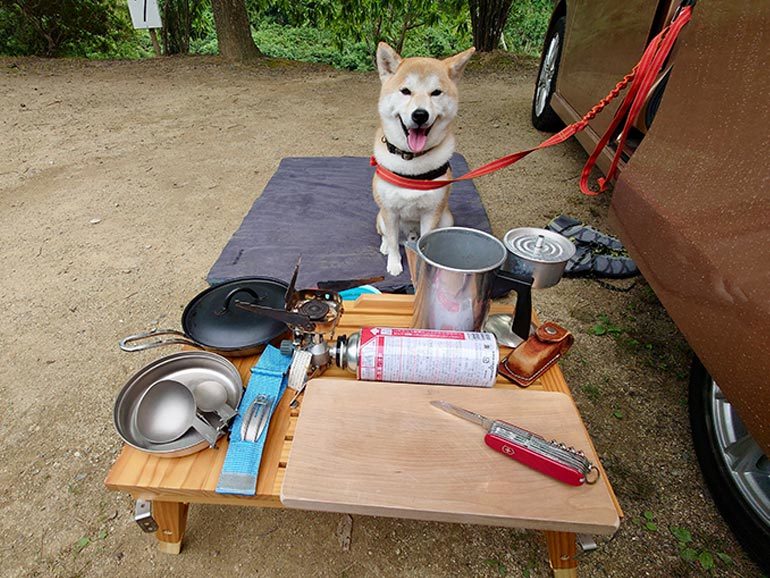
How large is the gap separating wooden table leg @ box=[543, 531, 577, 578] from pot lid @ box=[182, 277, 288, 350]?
100 cm

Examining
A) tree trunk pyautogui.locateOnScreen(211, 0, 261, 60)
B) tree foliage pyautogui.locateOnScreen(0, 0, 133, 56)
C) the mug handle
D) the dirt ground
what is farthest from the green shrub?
the mug handle

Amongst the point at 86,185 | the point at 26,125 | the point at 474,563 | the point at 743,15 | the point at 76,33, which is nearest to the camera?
the point at 743,15

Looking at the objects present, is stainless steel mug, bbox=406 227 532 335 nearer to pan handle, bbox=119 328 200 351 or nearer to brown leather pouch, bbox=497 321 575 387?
brown leather pouch, bbox=497 321 575 387

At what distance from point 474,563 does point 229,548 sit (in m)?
0.79

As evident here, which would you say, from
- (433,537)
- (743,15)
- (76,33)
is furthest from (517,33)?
(433,537)

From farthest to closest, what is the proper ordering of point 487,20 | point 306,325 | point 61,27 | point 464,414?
1. point 61,27
2. point 487,20
3. point 306,325
4. point 464,414

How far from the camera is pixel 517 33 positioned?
9977 mm

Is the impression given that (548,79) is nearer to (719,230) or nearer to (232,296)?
(719,230)

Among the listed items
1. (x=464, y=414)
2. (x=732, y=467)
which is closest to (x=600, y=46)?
(x=732, y=467)

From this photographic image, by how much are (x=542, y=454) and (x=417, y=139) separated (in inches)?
63.6

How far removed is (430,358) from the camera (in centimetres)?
115

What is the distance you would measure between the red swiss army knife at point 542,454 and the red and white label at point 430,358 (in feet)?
0.56

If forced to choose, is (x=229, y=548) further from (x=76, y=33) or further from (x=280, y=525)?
(x=76, y=33)

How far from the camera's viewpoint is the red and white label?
115 centimetres
